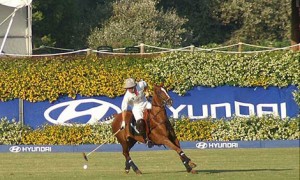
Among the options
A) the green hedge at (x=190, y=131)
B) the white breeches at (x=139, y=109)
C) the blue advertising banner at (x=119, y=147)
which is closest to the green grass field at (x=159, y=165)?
the white breeches at (x=139, y=109)

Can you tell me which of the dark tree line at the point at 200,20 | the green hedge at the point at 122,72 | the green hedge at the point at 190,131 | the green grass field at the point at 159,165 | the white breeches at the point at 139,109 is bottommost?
the green grass field at the point at 159,165

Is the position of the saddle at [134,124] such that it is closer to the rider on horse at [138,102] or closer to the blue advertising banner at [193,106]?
the rider on horse at [138,102]

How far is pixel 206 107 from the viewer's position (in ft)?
103

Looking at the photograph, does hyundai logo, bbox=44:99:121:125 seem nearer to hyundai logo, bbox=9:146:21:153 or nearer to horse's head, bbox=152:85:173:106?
hyundai logo, bbox=9:146:21:153

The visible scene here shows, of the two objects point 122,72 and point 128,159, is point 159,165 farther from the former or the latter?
point 122,72

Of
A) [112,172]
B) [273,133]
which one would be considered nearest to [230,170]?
[112,172]

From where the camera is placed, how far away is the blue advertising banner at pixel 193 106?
31156mm

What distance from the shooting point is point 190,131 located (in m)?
30.7

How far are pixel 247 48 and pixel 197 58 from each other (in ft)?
42.4

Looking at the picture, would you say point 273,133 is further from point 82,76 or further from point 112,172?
point 112,172

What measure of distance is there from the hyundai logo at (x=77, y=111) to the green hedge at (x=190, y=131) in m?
0.48

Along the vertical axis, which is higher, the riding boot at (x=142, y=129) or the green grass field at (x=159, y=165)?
the riding boot at (x=142, y=129)

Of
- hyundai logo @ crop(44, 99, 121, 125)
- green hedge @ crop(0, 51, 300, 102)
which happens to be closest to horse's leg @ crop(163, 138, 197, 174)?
green hedge @ crop(0, 51, 300, 102)

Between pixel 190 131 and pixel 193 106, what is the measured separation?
106 centimetres
